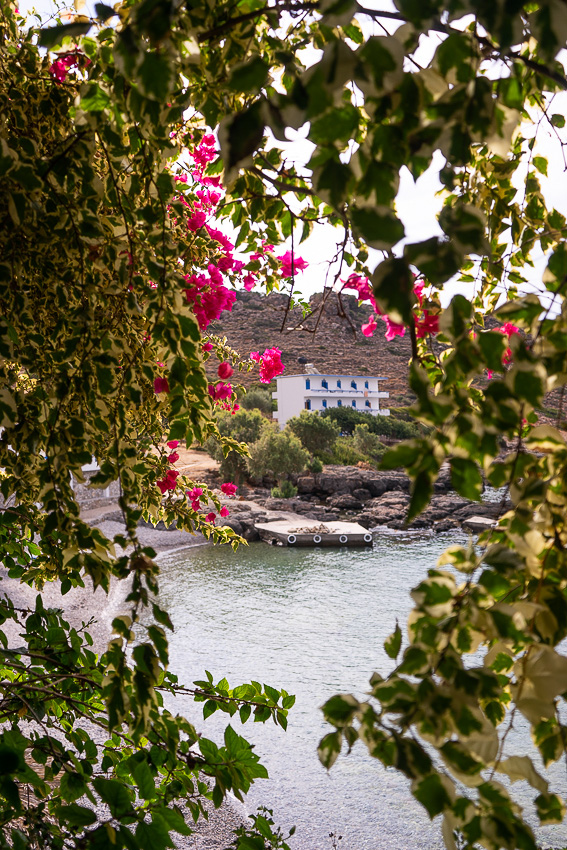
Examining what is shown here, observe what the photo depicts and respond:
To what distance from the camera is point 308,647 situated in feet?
26.9

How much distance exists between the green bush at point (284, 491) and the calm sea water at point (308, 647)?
485 centimetres

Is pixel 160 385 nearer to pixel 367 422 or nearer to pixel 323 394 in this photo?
pixel 367 422

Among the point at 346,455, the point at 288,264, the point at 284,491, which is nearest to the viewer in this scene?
the point at 288,264

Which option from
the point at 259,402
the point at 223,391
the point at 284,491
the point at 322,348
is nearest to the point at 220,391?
the point at 223,391

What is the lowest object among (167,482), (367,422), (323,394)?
(167,482)

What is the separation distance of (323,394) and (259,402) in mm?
3073

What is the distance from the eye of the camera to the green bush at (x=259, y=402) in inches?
1158

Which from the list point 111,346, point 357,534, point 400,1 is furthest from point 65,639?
point 357,534

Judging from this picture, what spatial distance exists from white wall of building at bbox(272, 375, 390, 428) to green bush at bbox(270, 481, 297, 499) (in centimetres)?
877

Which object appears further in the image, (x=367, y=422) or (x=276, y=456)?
(x=367, y=422)

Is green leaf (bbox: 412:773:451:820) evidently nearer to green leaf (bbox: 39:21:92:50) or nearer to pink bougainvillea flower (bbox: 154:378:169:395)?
green leaf (bbox: 39:21:92:50)

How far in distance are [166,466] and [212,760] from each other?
105cm

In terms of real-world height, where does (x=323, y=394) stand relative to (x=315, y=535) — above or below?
above

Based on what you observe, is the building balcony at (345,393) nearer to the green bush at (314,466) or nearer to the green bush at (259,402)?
the green bush at (259,402)
